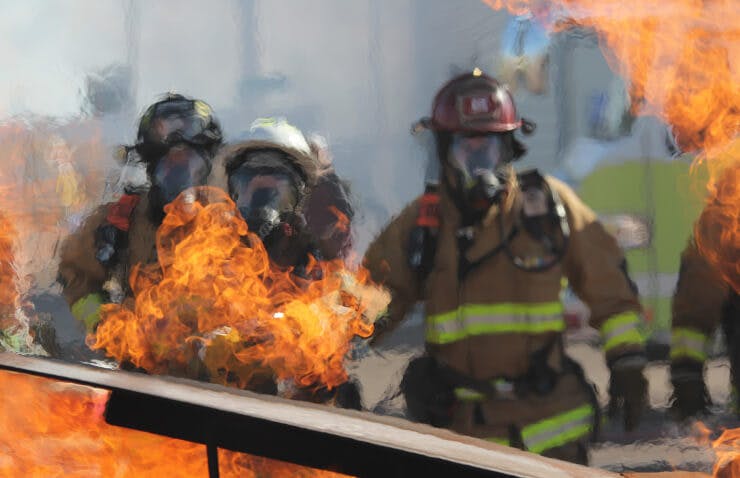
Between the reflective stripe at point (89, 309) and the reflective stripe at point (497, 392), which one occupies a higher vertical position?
the reflective stripe at point (89, 309)

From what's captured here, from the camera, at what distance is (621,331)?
116 inches

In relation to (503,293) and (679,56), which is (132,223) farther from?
(679,56)

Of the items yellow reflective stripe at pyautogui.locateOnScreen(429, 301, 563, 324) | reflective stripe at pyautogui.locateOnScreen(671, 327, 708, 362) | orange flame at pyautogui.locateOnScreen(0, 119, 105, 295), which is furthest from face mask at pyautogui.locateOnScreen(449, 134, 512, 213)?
orange flame at pyautogui.locateOnScreen(0, 119, 105, 295)

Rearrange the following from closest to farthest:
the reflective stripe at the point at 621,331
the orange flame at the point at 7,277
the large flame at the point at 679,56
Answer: the reflective stripe at the point at 621,331, the large flame at the point at 679,56, the orange flame at the point at 7,277

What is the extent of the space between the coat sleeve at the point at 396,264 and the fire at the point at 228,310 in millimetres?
67

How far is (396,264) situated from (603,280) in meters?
0.81

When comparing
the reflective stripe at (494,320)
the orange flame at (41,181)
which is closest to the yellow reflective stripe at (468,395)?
the reflective stripe at (494,320)

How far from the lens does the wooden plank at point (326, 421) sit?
1304mm

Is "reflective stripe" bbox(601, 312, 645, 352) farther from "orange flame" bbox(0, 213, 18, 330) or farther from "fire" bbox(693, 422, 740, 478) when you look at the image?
"orange flame" bbox(0, 213, 18, 330)

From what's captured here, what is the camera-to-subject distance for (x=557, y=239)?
9.86ft

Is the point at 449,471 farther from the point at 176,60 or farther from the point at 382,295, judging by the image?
the point at 176,60

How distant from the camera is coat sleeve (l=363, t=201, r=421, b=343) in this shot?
10.5ft

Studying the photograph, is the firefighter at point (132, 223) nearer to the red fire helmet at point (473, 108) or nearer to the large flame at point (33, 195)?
the red fire helmet at point (473, 108)

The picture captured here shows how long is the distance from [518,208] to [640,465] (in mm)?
3189
